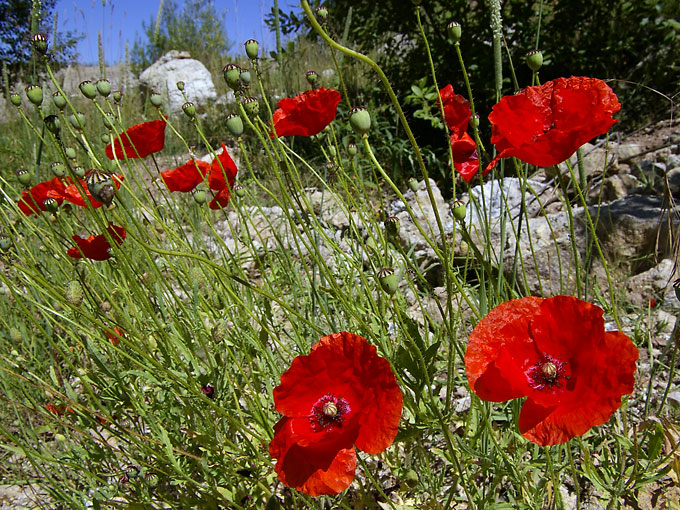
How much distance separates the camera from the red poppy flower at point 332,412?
0.95 metres

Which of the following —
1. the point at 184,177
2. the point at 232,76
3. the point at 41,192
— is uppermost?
the point at 232,76

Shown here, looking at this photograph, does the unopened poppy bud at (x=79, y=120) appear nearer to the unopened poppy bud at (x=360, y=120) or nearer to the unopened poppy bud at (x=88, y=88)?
the unopened poppy bud at (x=88, y=88)

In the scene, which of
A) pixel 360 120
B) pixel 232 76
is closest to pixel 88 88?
pixel 232 76

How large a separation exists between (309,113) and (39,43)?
660 mm

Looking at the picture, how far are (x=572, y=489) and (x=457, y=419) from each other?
0.46 meters

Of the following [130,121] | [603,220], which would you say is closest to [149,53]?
[130,121]

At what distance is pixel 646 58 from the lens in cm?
409

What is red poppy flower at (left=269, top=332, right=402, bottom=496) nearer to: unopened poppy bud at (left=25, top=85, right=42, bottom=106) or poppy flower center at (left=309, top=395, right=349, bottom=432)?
poppy flower center at (left=309, top=395, right=349, bottom=432)

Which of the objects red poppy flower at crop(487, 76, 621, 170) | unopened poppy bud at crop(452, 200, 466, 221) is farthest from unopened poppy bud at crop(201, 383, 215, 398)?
red poppy flower at crop(487, 76, 621, 170)

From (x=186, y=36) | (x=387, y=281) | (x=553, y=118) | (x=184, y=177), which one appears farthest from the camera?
(x=186, y=36)

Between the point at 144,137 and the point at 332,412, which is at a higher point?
the point at 144,137

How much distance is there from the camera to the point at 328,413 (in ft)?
3.52

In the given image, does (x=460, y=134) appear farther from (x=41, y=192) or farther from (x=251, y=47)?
(x=41, y=192)

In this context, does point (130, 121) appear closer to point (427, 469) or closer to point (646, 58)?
point (646, 58)
